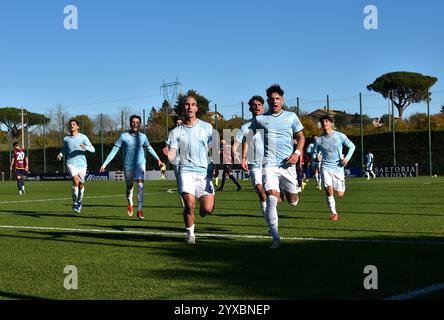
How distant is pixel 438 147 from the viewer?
145ft

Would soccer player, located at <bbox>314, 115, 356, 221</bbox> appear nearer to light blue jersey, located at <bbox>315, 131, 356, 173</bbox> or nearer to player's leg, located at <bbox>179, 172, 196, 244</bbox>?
light blue jersey, located at <bbox>315, 131, 356, 173</bbox>

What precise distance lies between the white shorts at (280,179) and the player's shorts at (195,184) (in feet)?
2.94

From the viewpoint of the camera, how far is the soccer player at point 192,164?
9211 mm

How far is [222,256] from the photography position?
25.9 feet

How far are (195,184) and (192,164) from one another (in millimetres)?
294

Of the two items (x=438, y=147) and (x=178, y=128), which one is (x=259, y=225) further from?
(x=438, y=147)

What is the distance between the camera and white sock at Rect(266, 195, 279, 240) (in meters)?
8.62

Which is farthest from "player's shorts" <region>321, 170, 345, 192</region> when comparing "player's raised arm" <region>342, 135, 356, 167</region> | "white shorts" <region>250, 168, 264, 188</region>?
"white shorts" <region>250, 168, 264, 188</region>

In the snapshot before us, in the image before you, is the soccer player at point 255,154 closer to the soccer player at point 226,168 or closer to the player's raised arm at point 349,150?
the player's raised arm at point 349,150

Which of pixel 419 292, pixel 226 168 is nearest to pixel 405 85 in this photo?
pixel 226 168

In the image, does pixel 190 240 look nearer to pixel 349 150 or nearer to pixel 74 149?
pixel 349 150

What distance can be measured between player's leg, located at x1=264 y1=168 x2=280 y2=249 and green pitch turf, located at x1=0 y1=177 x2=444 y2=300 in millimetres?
275

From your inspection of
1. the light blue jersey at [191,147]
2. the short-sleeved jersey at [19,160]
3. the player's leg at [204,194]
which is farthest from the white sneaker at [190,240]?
the short-sleeved jersey at [19,160]
